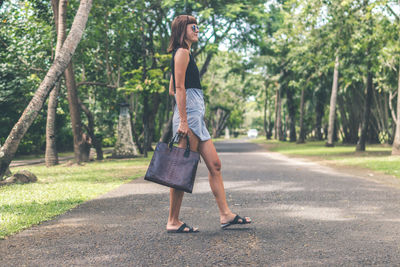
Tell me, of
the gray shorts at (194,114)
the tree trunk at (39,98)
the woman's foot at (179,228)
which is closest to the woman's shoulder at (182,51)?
the gray shorts at (194,114)

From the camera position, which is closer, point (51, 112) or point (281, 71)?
point (51, 112)

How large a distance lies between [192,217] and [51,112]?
10.8 metres

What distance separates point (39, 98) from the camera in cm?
953

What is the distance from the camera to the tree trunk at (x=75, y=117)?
15.6 m

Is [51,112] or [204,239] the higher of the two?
[51,112]

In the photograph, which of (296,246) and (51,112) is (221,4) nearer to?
(51,112)

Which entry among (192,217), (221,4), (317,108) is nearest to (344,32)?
(221,4)

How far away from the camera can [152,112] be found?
24.6m

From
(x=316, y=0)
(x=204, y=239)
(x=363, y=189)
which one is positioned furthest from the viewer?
→ (x=316, y=0)

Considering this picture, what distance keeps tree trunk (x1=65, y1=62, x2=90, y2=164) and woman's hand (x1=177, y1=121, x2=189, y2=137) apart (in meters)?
11.8

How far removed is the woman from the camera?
4676 millimetres

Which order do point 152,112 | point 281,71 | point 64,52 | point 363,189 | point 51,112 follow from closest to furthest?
point 363,189 → point 64,52 → point 51,112 → point 152,112 → point 281,71

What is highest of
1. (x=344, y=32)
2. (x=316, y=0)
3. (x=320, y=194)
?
(x=316, y=0)

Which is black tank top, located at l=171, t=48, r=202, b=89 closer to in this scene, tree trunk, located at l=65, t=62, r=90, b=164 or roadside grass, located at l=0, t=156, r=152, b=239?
roadside grass, located at l=0, t=156, r=152, b=239
